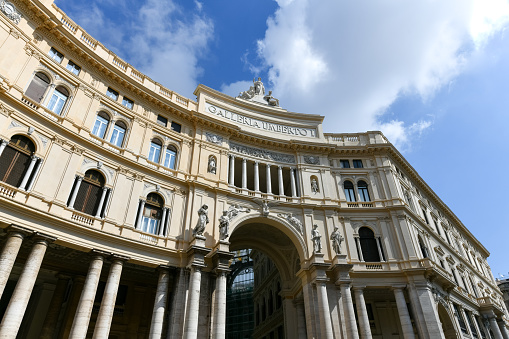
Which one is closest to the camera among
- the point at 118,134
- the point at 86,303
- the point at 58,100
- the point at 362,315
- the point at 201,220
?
the point at 86,303

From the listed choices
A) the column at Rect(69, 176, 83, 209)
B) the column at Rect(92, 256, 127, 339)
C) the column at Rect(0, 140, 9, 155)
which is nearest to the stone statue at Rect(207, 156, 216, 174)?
the column at Rect(69, 176, 83, 209)

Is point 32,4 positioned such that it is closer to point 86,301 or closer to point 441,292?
point 86,301

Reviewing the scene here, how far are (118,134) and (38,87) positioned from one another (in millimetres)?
5544

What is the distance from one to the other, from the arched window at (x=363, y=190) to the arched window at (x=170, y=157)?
1726 centimetres

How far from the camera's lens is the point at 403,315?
80.6 ft

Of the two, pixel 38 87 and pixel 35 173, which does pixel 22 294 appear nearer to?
pixel 35 173

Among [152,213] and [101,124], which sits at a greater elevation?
[101,124]

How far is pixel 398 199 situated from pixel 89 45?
92.5 feet

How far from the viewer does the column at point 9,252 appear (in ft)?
50.1

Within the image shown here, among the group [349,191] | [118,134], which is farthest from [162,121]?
[349,191]

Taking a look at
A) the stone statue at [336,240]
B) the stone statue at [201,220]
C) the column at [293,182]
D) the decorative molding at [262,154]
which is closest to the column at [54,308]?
the stone statue at [201,220]

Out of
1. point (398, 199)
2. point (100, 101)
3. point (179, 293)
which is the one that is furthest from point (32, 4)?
point (398, 199)

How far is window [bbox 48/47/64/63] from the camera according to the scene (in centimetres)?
2205

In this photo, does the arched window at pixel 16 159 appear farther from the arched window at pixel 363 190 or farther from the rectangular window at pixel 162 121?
the arched window at pixel 363 190
